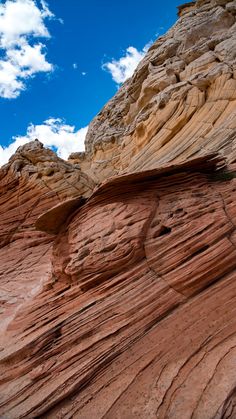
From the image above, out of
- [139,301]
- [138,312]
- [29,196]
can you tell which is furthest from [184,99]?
[138,312]

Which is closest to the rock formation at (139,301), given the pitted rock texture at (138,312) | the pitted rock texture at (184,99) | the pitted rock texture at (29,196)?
the pitted rock texture at (138,312)

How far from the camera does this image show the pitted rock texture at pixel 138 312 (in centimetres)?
706

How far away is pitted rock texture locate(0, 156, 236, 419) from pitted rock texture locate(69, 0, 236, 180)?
402cm

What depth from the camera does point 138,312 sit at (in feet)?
28.7

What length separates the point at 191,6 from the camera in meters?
31.2

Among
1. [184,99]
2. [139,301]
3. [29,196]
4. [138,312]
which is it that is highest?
[184,99]

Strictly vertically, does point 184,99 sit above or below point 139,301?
above

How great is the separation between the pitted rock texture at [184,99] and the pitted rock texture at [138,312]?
402 centimetres

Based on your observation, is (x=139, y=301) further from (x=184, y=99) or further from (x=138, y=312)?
(x=184, y=99)

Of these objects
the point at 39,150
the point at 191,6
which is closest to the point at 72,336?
the point at 39,150

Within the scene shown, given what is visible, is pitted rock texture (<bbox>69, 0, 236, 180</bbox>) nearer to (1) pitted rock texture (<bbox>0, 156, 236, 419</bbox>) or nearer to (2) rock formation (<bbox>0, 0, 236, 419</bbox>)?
(2) rock formation (<bbox>0, 0, 236, 419</bbox>)

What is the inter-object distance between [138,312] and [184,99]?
14.1 meters

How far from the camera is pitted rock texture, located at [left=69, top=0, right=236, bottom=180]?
1625 centimetres

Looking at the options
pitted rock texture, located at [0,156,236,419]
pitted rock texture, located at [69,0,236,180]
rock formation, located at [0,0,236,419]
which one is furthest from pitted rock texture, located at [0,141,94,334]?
pitted rock texture, located at [0,156,236,419]
